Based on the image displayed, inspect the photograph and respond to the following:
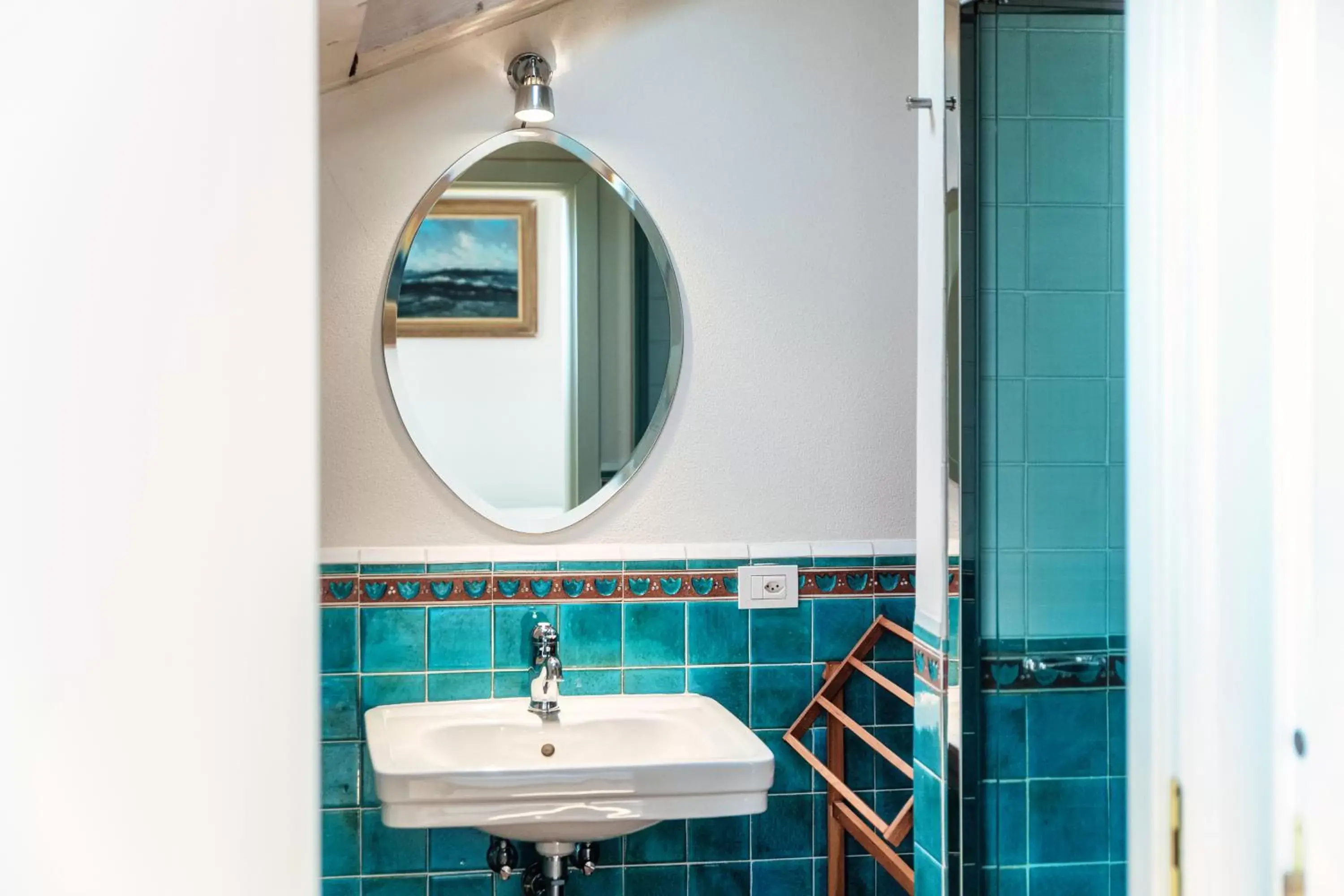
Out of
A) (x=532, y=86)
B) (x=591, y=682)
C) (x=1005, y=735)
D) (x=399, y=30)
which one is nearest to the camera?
(x=1005, y=735)

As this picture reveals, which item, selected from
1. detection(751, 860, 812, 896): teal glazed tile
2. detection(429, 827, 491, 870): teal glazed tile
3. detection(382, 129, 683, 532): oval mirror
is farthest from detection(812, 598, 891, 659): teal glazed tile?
detection(429, 827, 491, 870): teal glazed tile

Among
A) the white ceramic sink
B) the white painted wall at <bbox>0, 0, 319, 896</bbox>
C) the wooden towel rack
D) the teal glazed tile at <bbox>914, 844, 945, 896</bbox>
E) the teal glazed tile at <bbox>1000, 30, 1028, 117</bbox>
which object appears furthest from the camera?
the wooden towel rack

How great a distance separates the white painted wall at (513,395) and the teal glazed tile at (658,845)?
683mm

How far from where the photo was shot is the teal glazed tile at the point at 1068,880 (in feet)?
3.83

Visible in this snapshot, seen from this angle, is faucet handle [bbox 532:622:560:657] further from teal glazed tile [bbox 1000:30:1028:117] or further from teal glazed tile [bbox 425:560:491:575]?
teal glazed tile [bbox 1000:30:1028:117]

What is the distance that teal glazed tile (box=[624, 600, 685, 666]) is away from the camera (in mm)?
2131

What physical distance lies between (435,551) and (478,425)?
0.88 ft

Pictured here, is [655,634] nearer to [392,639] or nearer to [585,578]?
[585,578]

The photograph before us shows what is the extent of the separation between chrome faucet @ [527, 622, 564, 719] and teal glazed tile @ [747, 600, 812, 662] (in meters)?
0.41

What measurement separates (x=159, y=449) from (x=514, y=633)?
2083mm

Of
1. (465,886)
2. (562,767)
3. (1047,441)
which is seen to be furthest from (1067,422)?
(465,886)

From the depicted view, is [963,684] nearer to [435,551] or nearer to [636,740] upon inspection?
[636,740]

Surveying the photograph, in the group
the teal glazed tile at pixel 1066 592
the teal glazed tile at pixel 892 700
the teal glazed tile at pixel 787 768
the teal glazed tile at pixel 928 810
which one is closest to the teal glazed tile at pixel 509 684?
the teal glazed tile at pixel 787 768

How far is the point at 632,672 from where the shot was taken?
7.00 feet
